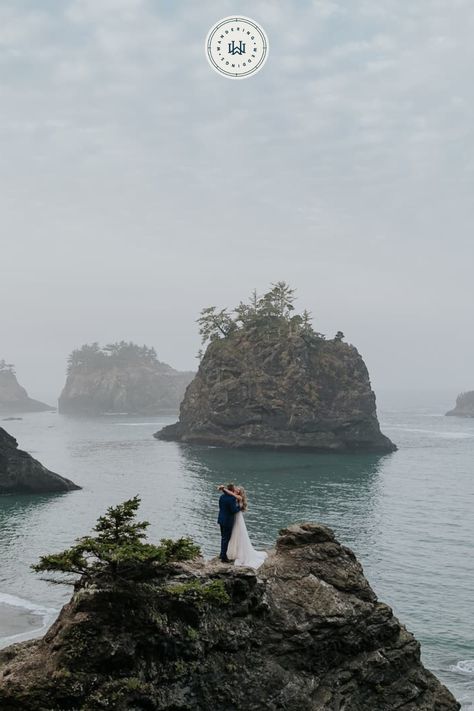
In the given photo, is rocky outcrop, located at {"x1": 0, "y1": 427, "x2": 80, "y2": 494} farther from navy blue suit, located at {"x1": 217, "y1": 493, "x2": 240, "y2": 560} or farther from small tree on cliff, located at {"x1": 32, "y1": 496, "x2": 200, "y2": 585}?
small tree on cliff, located at {"x1": 32, "y1": 496, "x2": 200, "y2": 585}

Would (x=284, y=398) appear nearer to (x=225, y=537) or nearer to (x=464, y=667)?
(x=464, y=667)

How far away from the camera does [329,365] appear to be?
424 feet

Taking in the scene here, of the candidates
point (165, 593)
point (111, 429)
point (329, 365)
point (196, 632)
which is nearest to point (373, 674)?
point (196, 632)

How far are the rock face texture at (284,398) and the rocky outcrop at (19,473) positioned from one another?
4705 centimetres

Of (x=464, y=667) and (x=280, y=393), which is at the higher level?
(x=280, y=393)

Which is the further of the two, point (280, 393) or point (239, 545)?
point (280, 393)

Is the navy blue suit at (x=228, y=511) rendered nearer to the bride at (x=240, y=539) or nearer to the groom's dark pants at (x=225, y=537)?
the groom's dark pants at (x=225, y=537)

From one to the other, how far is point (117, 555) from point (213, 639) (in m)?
4.89

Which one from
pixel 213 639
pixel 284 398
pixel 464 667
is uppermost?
pixel 284 398

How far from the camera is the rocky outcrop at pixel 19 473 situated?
3046 inches

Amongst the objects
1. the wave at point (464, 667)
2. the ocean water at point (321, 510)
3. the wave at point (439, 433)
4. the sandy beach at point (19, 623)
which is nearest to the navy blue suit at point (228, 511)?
the ocean water at point (321, 510)

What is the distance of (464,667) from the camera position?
3131cm

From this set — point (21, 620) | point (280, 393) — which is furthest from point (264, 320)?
point (21, 620)

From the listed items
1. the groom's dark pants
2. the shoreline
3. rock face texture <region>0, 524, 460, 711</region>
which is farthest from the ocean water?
the groom's dark pants
